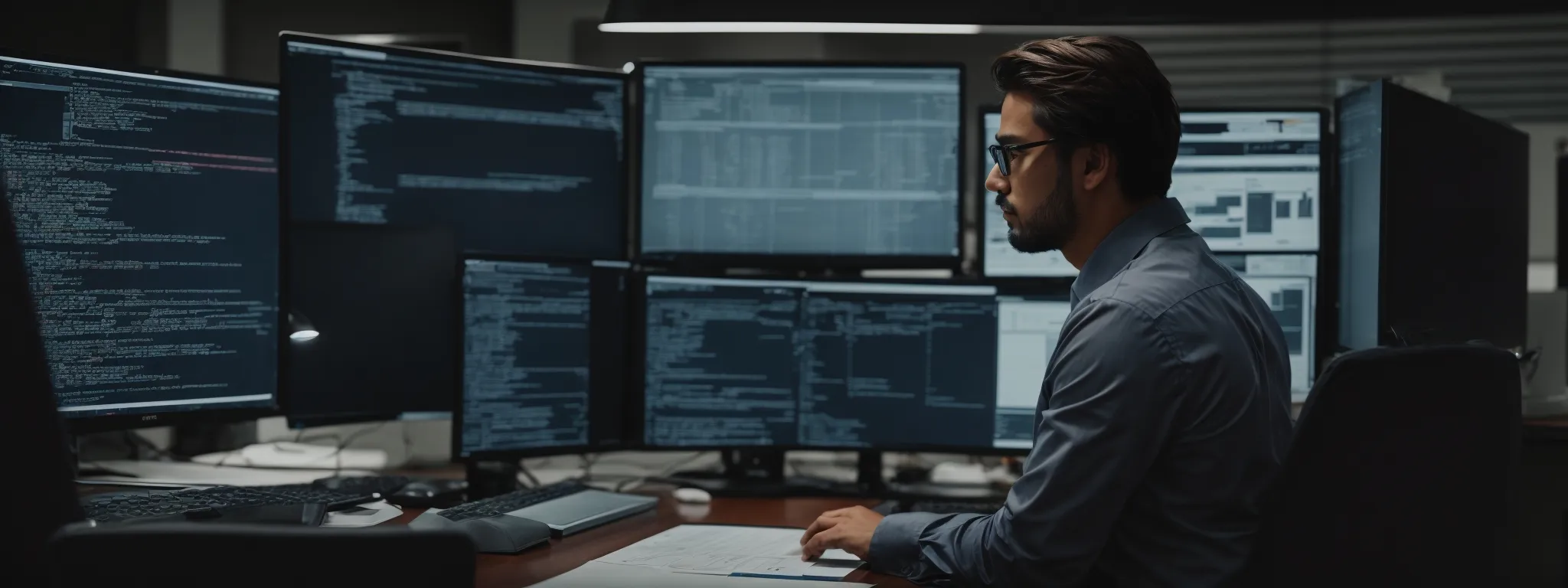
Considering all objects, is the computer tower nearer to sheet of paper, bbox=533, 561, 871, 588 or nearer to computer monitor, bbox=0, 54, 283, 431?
sheet of paper, bbox=533, 561, 871, 588

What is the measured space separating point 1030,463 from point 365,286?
1197 millimetres

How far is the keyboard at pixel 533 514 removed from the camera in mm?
1503

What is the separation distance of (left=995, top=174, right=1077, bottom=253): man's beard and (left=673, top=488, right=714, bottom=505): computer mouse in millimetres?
789

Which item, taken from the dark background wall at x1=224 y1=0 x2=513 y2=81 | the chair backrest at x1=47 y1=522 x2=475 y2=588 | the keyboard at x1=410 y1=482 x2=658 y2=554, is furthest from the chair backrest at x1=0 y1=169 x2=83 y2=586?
the dark background wall at x1=224 y1=0 x2=513 y2=81

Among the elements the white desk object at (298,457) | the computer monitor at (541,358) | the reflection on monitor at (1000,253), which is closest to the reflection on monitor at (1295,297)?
the reflection on monitor at (1000,253)

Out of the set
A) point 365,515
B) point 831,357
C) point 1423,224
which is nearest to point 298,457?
point 365,515

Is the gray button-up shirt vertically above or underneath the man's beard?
underneath

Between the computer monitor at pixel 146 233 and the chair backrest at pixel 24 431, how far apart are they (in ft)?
Result: 2.30

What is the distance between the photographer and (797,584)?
4.40 feet

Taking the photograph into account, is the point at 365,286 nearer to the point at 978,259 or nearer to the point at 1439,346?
the point at 978,259

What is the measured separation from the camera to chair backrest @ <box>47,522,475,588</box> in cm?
87

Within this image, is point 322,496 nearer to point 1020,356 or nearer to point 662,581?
point 662,581

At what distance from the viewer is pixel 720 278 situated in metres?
2.00

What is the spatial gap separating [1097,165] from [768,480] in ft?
3.15
